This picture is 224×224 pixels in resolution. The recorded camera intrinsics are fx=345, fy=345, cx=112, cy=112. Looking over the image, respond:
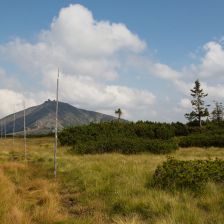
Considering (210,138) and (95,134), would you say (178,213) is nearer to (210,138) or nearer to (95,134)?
(210,138)

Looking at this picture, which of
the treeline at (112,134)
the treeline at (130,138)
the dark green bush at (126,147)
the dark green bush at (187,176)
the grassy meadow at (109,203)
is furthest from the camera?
the treeline at (112,134)

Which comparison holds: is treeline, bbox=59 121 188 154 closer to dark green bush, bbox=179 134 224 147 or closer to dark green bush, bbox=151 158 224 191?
dark green bush, bbox=179 134 224 147

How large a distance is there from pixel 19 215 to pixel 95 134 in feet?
111

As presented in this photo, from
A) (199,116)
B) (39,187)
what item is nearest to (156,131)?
(199,116)

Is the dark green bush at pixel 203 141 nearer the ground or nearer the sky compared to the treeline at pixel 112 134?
nearer the ground

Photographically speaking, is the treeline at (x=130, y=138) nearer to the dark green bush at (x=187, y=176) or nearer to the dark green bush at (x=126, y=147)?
the dark green bush at (x=126, y=147)

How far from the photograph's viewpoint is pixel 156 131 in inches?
1702

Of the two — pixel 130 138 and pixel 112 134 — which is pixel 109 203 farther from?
pixel 112 134

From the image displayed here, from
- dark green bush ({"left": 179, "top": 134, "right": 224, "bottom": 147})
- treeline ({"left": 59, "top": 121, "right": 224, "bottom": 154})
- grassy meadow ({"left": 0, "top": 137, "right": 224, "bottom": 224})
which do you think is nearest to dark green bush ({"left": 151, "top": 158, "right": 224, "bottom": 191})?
grassy meadow ({"left": 0, "top": 137, "right": 224, "bottom": 224})

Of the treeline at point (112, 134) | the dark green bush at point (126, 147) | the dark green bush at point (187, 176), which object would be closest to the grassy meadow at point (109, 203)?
the dark green bush at point (187, 176)

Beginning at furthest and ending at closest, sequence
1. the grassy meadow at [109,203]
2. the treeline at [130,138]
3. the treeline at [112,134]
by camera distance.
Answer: the treeline at [112,134] → the treeline at [130,138] → the grassy meadow at [109,203]

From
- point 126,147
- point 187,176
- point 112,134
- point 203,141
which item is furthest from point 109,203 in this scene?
point 112,134

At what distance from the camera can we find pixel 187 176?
10.5 meters

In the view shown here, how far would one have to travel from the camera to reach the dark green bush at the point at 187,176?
10.3 metres
